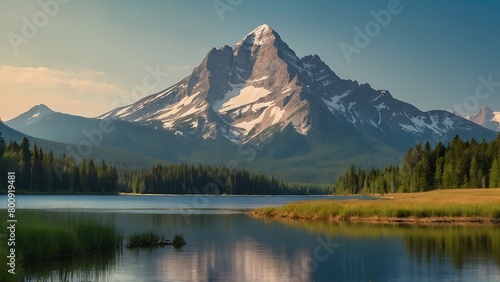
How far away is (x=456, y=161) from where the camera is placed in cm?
14662

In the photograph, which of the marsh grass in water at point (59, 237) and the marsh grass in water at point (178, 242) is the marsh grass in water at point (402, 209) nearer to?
the marsh grass in water at point (178, 242)

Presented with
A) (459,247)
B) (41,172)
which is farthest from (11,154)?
(459,247)

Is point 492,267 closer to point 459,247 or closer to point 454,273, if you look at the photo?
point 454,273

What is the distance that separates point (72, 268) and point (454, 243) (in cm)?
3341

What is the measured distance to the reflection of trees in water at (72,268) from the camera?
121 ft

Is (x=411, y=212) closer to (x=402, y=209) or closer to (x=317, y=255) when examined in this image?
(x=402, y=209)

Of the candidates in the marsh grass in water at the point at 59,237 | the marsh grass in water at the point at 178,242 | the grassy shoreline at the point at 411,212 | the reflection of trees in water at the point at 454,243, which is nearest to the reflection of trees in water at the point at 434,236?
the reflection of trees in water at the point at 454,243

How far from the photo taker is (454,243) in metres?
55.8

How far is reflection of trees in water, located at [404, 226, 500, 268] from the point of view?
4817cm

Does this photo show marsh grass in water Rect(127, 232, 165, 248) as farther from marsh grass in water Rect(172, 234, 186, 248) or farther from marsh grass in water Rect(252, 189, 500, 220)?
marsh grass in water Rect(252, 189, 500, 220)

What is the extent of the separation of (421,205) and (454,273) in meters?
47.8

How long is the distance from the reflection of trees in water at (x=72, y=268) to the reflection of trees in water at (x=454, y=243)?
2277 cm

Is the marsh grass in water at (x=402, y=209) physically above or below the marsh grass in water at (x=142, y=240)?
above

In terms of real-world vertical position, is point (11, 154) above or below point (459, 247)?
above
